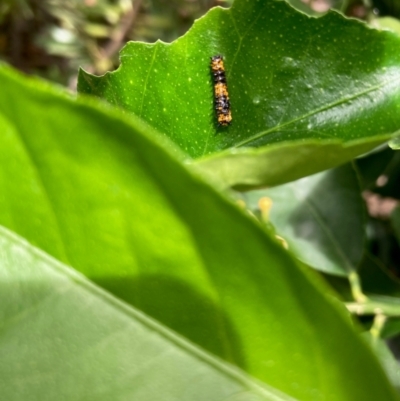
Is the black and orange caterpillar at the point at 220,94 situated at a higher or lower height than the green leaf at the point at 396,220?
higher

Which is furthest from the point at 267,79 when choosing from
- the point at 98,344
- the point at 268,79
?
the point at 98,344

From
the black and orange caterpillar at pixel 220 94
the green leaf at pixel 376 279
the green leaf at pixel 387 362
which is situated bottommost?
the green leaf at pixel 387 362

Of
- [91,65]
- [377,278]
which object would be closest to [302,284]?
[377,278]

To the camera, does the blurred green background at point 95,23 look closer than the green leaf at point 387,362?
No

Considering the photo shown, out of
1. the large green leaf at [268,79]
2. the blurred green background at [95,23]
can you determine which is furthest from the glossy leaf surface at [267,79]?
the blurred green background at [95,23]

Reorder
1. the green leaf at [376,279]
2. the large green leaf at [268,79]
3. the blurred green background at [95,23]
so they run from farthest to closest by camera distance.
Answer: the blurred green background at [95,23], the green leaf at [376,279], the large green leaf at [268,79]

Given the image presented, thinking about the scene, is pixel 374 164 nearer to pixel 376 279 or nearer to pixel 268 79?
pixel 376 279

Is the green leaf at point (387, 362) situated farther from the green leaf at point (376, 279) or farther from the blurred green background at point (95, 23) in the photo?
the blurred green background at point (95, 23)

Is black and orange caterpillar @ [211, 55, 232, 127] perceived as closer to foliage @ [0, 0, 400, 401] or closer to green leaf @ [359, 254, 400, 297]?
foliage @ [0, 0, 400, 401]
